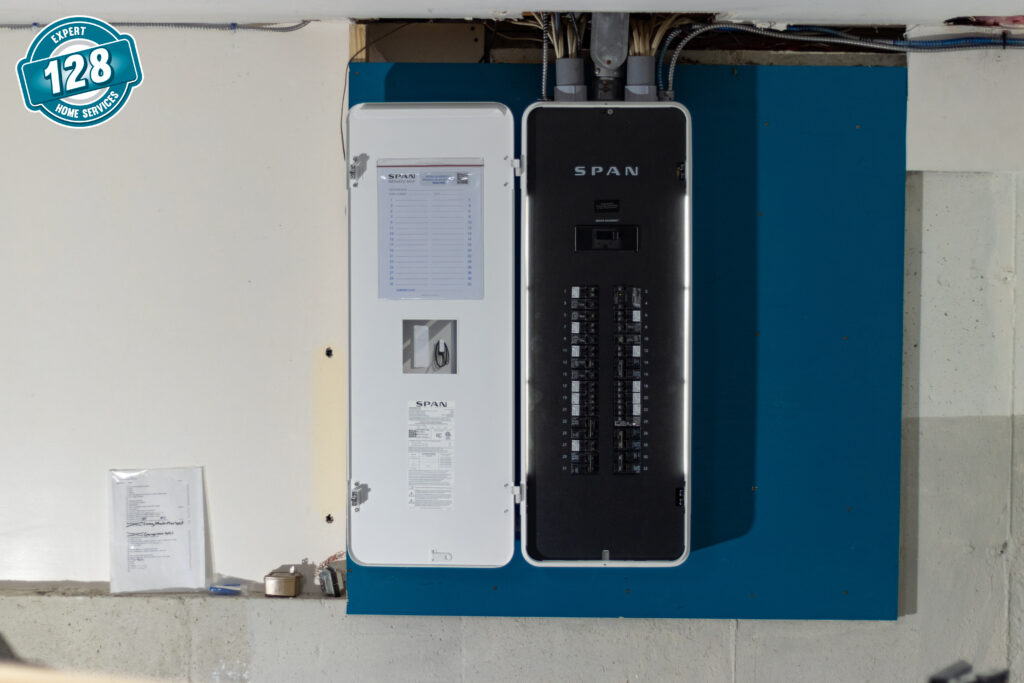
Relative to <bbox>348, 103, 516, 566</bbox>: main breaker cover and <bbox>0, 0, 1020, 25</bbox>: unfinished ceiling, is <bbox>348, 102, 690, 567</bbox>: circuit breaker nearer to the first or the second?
<bbox>348, 103, 516, 566</bbox>: main breaker cover

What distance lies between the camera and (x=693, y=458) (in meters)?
1.53

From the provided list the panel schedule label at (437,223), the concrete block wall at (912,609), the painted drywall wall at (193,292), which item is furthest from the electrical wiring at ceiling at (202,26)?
the concrete block wall at (912,609)

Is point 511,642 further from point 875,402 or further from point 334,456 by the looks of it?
point 875,402

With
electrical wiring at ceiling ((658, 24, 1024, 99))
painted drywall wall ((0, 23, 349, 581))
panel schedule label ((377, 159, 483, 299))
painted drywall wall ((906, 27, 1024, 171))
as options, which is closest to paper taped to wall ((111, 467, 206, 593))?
painted drywall wall ((0, 23, 349, 581))

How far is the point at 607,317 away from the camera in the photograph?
1390 millimetres

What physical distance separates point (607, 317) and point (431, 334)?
1.18 ft

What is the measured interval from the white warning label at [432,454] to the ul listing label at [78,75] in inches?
39.9

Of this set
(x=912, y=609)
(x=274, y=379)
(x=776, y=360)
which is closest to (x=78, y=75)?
(x=274, y=379)

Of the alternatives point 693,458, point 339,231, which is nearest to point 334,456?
point 339,231

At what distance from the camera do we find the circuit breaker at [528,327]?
1.38m

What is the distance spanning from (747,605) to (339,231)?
4.09ft

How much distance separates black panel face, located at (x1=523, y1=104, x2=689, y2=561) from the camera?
4.54 ft

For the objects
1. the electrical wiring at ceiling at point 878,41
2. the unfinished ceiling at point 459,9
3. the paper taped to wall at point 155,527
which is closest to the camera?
the unfinished ceiling at point 459,9

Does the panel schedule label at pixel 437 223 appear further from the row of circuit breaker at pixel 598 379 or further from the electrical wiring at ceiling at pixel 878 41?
the electrical wiring at ceiling at pixel 878 41
